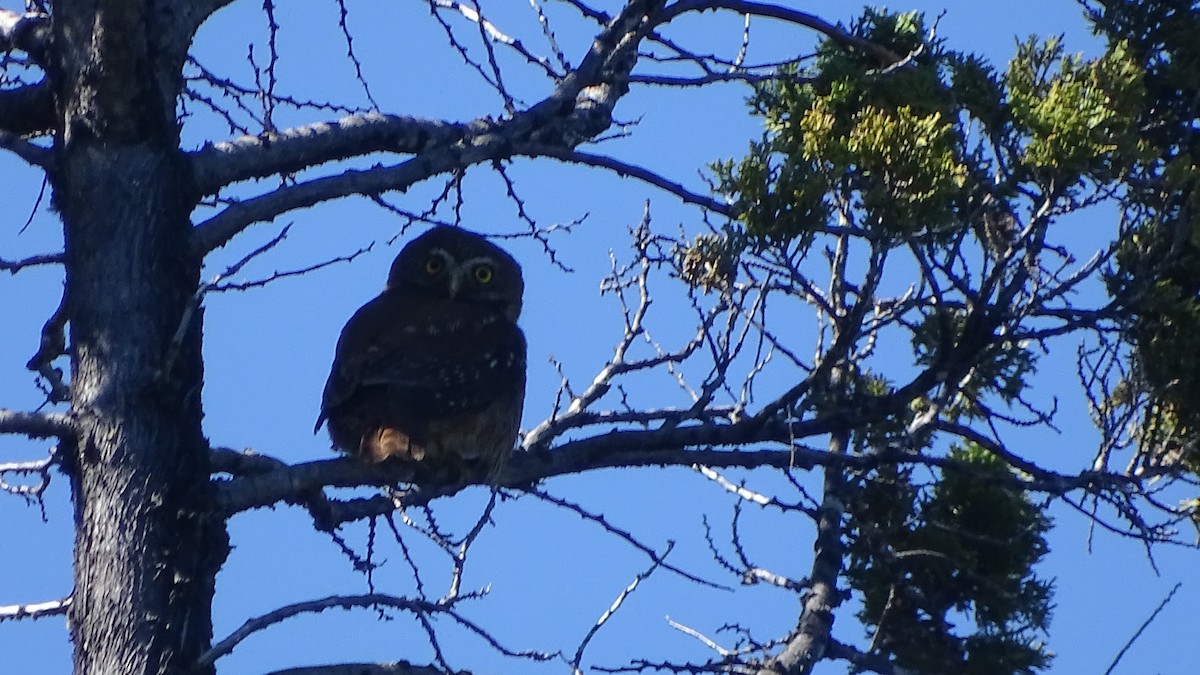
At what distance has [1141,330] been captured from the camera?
4469mm

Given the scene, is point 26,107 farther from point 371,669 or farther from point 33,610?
point 371,669

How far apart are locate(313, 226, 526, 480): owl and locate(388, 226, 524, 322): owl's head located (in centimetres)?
29

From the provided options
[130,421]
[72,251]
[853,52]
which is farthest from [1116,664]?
[72,251]

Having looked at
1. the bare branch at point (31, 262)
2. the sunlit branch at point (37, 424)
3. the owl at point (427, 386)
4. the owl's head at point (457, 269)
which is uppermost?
the owl's head at point (457, 269)

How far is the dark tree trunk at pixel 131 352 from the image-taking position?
313 centimetres

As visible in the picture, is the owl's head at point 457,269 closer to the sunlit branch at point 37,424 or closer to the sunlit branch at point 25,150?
the sunlit branch at point 25,150

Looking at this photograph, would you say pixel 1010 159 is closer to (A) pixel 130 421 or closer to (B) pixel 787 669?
(B) pixel 787 669

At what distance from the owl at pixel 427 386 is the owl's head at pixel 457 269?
0.29 meters

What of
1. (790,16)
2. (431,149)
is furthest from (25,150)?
(790,16)

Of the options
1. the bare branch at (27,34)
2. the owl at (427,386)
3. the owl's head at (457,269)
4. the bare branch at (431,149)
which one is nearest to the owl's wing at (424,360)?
the owl at (427,386)

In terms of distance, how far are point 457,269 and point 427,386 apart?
1153 mm

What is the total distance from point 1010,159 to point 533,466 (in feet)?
5.59

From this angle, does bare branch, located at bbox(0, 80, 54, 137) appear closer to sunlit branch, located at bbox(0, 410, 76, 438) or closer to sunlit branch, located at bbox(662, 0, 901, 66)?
sunlit branch, located at bbox(0, 410, 76, 438)

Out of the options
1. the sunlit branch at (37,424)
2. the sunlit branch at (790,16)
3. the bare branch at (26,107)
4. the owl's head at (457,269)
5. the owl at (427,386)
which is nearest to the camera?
the sunlit branch at (37,424)
